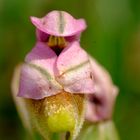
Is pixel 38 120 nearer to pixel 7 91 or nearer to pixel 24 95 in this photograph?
pixel 24 95

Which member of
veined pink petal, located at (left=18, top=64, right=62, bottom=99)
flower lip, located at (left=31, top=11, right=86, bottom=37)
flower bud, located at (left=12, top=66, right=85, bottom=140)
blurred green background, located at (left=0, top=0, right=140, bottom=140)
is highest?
flower lip, located at (left=31, top=11, right=86, bottom=37)

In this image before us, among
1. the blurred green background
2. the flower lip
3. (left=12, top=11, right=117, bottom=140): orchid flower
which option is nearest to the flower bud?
(left=12, top=11, right=117, bottom=140): orchid flower

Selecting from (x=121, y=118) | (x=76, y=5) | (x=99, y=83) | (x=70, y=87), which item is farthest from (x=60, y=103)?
(x=76, y=5)

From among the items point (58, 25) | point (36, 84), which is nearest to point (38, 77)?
point (36, 84)

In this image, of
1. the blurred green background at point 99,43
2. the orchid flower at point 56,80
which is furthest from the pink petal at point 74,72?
the blurred green background at point 99,43

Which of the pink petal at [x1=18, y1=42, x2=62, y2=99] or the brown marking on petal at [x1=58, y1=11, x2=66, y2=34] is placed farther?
the brown marking on petal at [x1=58, y1=11, x2=66, y2=34]

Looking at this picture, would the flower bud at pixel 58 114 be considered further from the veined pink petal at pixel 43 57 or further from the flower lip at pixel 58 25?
the flower lip at pixel 58 25

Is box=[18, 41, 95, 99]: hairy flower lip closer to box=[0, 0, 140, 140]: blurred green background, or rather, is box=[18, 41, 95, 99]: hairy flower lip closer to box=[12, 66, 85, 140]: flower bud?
box=[12, 66, 85, 140]: flower bud

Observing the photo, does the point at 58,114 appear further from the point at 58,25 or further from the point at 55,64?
the point at 58,25
